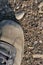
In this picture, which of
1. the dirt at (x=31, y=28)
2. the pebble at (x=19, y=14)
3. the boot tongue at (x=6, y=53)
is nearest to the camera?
the boot tongue at (x=6, y=53)

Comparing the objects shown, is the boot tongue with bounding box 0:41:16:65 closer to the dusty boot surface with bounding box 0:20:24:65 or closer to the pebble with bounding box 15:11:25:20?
the dusty boot surface with bounding box 0:20:24:65

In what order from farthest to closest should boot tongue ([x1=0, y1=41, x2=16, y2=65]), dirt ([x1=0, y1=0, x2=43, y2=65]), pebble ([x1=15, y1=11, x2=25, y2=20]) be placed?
pebble ([x1=15, y1=11, x2=25, y2=20])
dirt ([x1=0, y1=0, x2=43, y2=65])
boot tongue ([x1=0, y1=41, x2=16, y2=65])

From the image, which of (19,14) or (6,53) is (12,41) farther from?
(19,14)

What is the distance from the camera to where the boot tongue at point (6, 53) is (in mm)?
2511

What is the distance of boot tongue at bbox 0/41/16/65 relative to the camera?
2.51 m

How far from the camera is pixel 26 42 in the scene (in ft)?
9.36

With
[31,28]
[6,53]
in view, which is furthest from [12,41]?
[31,28]

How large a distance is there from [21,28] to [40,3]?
0.34 meters

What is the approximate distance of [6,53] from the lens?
8.28 feet

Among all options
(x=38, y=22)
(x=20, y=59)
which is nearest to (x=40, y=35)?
(x=38, y=22)

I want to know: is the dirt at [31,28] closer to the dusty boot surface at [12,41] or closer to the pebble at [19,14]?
the pebble at [19,14]

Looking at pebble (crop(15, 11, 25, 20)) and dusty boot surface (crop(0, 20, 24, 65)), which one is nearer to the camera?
dusty boot surface (crop(0, 20, 24, 65))

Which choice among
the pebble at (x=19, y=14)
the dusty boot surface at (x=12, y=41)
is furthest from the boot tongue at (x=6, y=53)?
the pebble at (x=19, y=14)

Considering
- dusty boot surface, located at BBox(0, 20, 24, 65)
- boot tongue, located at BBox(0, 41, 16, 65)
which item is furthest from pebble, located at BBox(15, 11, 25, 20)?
boot tongue, located at BBox(0, 41, 16, 65)
